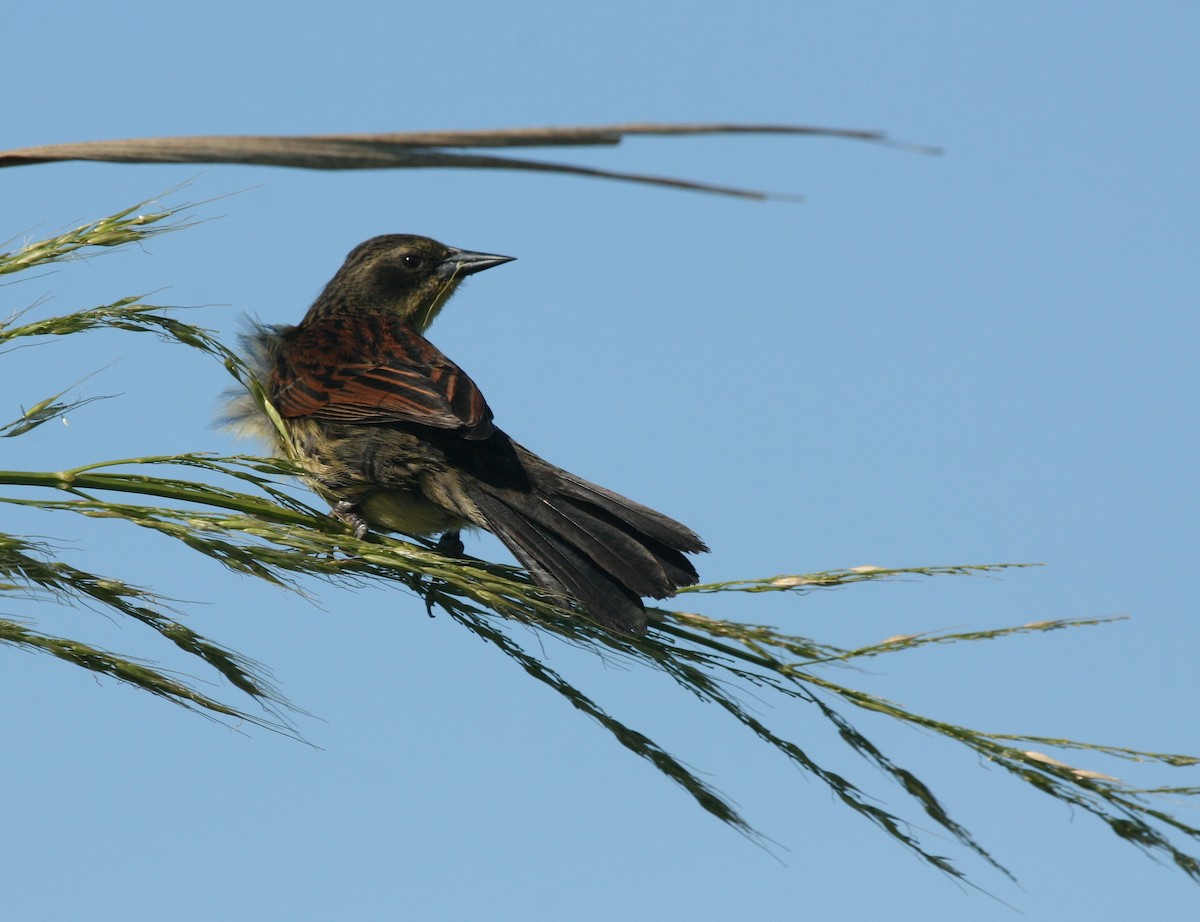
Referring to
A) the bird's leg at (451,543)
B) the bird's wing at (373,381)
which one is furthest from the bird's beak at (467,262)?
the bird's leg at (451,543)

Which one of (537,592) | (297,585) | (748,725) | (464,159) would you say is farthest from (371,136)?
(537,592)

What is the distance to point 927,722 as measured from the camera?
2.13 metres

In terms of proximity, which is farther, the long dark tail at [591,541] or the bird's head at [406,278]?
the bird's head at [406,278]

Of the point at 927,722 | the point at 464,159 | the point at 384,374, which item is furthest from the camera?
the point at 384,374

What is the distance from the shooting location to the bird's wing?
3.86 meters

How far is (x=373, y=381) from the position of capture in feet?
13.7

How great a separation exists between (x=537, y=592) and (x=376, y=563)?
0.45 metres

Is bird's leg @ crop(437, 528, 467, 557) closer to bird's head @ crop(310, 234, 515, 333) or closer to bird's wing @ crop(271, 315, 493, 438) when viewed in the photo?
bird's wing @ crop(271, 315, 493, 438)

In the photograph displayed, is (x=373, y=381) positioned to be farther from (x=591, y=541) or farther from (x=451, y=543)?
(x=591, y=541)

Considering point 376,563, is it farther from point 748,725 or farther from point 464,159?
point 464,159

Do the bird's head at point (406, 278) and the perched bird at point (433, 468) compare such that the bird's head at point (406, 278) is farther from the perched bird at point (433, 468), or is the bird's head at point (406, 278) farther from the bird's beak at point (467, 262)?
the perched bird at point (433, 468)

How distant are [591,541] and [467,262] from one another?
2315 mm

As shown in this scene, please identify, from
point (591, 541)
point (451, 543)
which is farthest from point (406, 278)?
point (591, 541)

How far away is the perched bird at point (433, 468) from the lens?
10.3 feet
